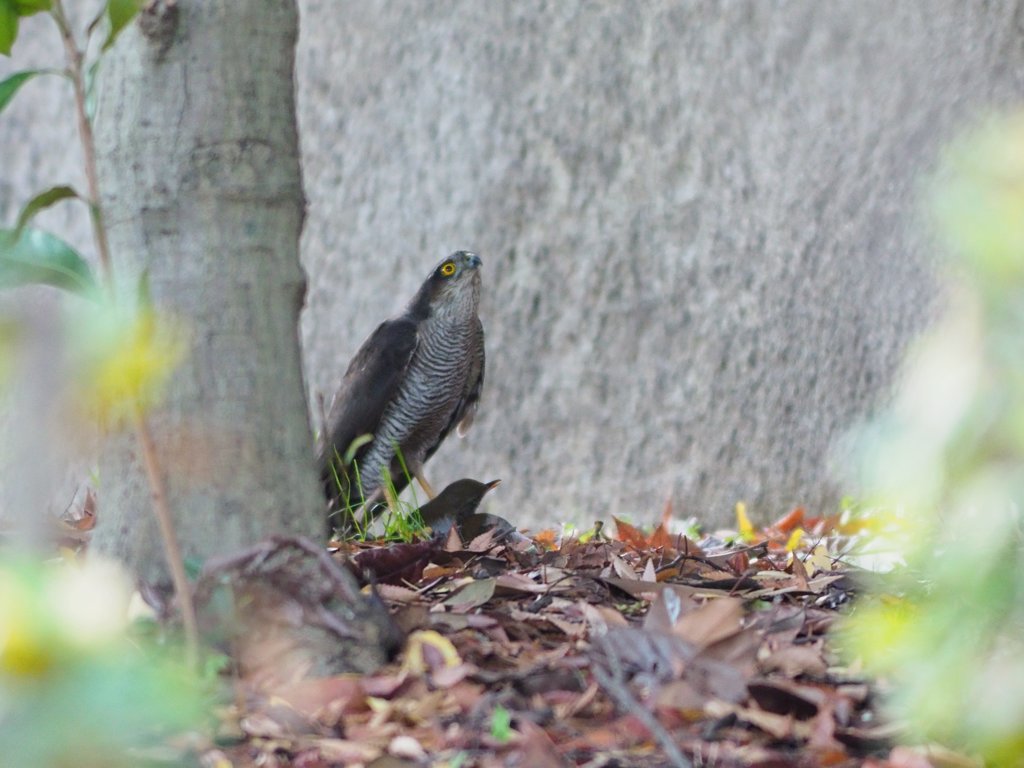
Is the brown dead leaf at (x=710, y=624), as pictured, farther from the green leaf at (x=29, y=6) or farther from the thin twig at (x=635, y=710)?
the green leaf at (x=29, y=6)

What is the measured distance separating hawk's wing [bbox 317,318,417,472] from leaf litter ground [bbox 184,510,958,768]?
2.58m

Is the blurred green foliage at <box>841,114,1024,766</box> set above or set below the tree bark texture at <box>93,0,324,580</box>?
below

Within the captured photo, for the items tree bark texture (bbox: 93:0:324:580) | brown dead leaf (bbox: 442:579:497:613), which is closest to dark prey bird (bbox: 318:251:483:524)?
brown dead leaf (bbox: 442:579:497:613)

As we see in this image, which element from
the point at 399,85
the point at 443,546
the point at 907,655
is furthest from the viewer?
the point at 399,85

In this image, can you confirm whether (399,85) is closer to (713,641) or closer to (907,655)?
(713,641)

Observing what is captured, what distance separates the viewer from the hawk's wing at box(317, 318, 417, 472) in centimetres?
489

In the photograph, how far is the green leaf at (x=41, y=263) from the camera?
1668mm

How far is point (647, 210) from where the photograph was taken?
18.5 ft

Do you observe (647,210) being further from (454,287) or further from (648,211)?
(454,287)

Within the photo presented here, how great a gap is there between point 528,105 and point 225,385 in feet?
13.5

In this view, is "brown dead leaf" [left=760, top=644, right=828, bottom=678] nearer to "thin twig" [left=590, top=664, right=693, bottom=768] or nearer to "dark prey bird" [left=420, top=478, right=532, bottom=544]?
"thin twig" [left=590, top=664, right=693, bottom=768]

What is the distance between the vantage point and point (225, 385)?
209cm

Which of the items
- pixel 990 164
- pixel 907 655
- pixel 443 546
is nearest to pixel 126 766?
pixel 907 655

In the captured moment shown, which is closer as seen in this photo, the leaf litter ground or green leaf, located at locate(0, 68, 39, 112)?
the leaf litter ground
